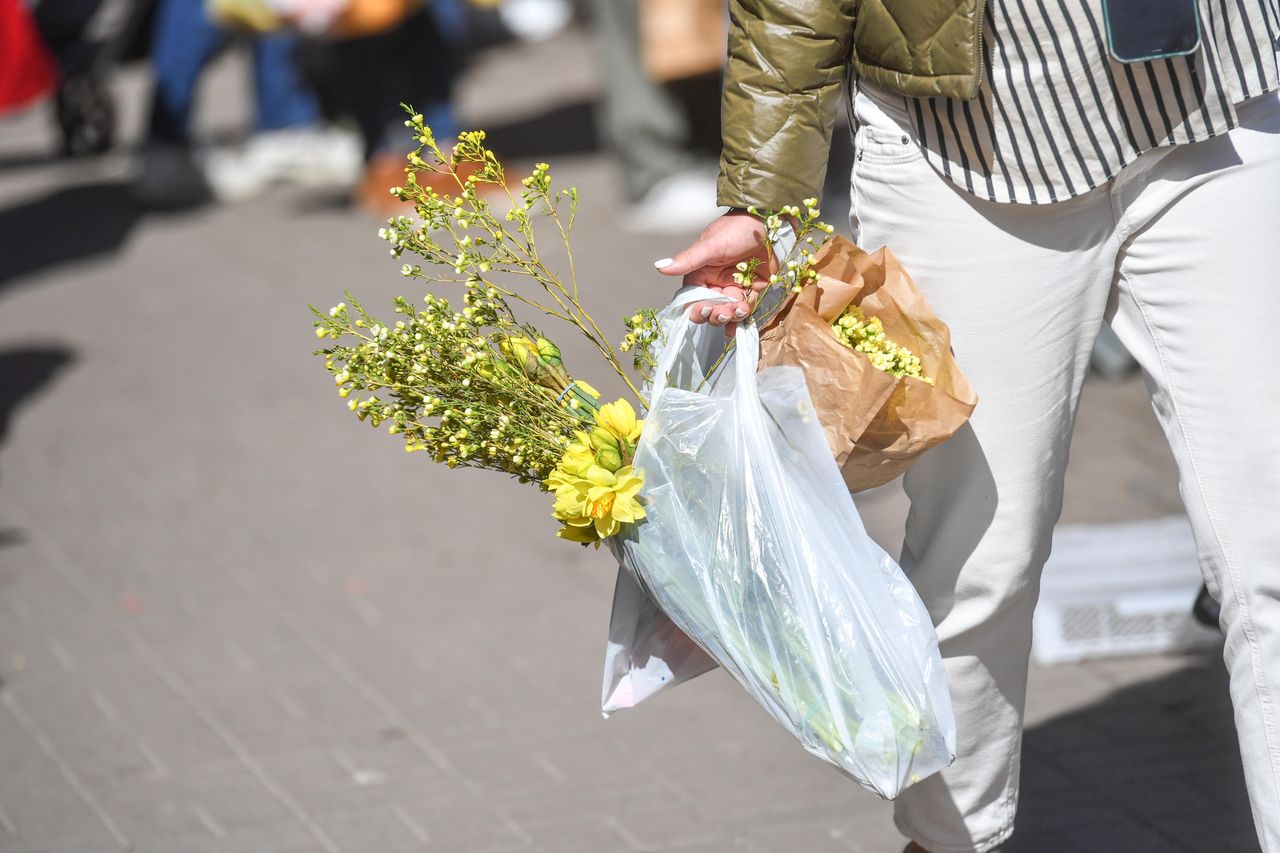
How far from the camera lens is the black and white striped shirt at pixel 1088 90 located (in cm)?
207

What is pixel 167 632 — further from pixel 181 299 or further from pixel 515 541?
pixel 181 299

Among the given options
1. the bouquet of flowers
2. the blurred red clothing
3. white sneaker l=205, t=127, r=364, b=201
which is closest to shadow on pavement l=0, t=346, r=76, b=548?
the blurred red clothing

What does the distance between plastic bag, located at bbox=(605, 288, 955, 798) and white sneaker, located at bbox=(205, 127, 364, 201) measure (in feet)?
21.2

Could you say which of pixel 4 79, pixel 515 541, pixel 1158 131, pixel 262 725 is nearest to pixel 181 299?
pixel 4 79

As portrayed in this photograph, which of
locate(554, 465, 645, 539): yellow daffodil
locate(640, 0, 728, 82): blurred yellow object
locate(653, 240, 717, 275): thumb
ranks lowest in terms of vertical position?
locate(640, 0, 728, 82): blurred yellow object

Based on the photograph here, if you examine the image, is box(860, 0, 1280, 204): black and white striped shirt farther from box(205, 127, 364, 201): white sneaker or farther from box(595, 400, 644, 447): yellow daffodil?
box(205, 127, 364, 201): white sneaker

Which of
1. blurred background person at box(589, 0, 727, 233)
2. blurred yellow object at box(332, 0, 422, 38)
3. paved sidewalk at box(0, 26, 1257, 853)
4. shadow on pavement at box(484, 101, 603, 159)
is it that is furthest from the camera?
shadow on pavement at box(484, 101, 603, 159)

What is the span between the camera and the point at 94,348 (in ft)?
20.4

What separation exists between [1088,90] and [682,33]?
15.9 feet

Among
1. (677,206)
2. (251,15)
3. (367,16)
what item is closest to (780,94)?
(677,206)

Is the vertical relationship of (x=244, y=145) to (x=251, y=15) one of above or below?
below

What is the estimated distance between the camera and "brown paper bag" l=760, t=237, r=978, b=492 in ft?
6.77

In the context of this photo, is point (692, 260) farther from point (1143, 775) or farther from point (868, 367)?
point (1143, 775)

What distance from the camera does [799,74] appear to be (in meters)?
2.20
